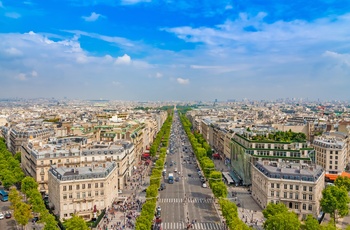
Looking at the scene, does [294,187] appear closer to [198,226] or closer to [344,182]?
[344,182]

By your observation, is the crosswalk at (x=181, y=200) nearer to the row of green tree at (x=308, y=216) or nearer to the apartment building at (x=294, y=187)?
the apartment building at (x=294, y=187)

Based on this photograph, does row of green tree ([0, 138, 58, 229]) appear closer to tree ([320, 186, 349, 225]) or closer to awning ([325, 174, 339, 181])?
tree ([320, 186, 349, 225])

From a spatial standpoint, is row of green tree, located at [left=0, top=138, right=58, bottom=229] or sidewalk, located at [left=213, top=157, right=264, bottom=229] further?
sidewalk, located at [left=213, top=157, right=264, bottom=229]

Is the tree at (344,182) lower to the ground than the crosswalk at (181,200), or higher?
higher

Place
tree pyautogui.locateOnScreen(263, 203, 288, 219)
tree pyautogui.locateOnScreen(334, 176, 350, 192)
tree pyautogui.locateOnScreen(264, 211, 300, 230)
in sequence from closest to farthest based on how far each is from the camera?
tree pyautogui.locateOnScreen(264, 211, 300, 230)
tree pyautogui.locateOnScreen(263, 203, 288, 219)
tree pyautogui.locateOnScreen(334, 176, 350, 192)

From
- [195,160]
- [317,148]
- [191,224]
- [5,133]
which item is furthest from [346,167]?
[5,133]

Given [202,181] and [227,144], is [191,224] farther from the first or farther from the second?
[227,144]

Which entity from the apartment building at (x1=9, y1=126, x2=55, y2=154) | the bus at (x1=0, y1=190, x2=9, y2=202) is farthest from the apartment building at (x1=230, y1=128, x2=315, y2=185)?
the apartment building at (x1=9, y1=126, x2=55, y2=154)

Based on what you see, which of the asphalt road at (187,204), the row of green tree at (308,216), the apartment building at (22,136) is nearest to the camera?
the row of green tree at (308,216)

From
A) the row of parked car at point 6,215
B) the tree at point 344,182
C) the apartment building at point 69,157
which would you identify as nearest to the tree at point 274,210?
the tree at point 344,182
